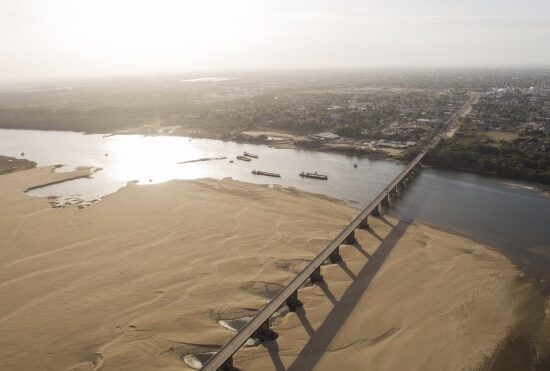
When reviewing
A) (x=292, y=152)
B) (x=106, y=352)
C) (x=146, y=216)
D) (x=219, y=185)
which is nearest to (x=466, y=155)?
(x=292, y=152)

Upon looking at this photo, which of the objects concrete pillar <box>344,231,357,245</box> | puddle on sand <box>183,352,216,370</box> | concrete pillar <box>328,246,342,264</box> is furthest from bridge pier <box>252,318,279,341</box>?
concrete pillar <box>344,231,357,245</box>

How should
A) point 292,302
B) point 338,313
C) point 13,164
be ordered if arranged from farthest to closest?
1. point 13,164
2. point 292,302
3. point 338,313

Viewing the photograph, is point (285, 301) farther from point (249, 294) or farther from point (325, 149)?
point (325, 149)

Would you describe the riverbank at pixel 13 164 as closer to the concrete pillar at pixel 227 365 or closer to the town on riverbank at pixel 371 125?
the town on riverbank at pixel 371 125

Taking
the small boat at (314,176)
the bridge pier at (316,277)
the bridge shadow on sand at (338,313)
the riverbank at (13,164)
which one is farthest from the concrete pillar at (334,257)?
the riverbank at (13,164)

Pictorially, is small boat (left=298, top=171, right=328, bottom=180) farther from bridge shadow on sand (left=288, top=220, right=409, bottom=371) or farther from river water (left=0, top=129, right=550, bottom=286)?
bridge shadow on sand (left=288, top=220, right=409, bottom=371)

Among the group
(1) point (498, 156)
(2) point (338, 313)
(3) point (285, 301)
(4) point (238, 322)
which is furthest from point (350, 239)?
(1) point (498, 156)
